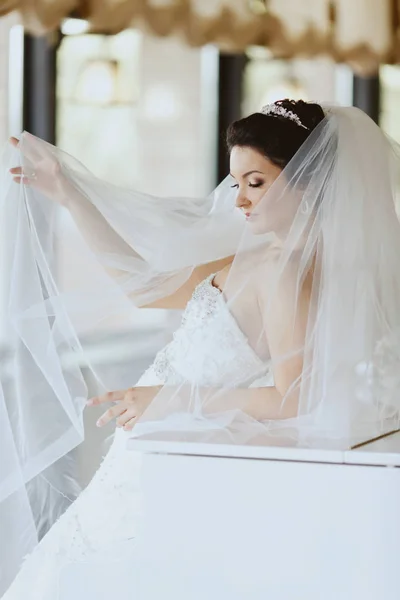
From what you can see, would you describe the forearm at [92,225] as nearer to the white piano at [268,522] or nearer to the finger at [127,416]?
the finger at [127,416]

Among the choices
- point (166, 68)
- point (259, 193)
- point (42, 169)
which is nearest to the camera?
point (259, 193)

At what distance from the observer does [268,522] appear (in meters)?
1.68

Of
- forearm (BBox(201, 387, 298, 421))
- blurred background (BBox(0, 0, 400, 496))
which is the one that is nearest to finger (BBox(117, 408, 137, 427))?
forearm (BBox(201, 387, 298, 421))

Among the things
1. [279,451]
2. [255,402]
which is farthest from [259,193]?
[279,451]

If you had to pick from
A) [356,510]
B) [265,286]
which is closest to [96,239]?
[265,286]

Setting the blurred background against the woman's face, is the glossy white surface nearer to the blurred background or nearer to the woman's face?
the woman's face

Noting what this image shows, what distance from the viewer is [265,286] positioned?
1984mm

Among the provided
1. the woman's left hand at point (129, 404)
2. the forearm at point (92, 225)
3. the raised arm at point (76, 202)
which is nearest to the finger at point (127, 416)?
the woman's left hand at point (129, 404)

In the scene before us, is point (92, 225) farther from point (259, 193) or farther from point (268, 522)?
point (268, 522)

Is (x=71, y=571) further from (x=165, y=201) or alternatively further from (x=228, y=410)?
(x=165, y=201)

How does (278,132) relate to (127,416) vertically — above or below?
above

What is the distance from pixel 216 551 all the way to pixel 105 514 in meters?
0.42

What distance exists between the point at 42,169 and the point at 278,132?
0.51 metres

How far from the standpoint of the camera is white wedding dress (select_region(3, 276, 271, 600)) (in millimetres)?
2047
